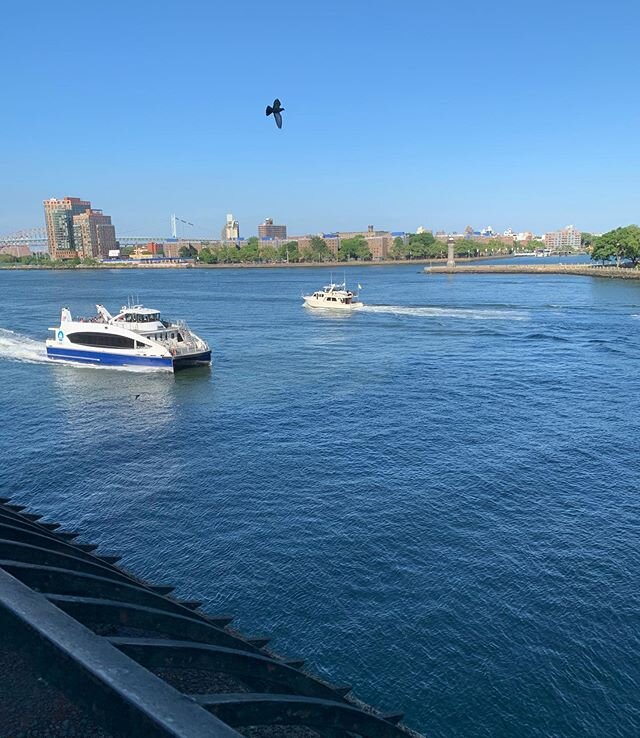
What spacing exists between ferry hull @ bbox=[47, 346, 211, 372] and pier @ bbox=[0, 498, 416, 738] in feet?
93.2

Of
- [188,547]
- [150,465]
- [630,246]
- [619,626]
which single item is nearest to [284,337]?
[150,465]

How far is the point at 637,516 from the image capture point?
54.6 feet

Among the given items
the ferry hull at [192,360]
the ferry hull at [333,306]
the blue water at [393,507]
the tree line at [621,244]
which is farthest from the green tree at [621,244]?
the ferry hull at [192,360]

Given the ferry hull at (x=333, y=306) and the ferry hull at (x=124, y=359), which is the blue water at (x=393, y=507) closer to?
the ferry hull at (x=124, y=359)

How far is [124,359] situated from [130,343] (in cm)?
102

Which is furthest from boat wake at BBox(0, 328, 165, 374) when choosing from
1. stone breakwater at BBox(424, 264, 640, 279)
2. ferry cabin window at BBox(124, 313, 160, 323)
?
stone breakwater at BBox(424, 264, 640, 279)

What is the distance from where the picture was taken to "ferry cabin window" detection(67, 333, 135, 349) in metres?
36.9

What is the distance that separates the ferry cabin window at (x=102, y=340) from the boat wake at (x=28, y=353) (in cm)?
126

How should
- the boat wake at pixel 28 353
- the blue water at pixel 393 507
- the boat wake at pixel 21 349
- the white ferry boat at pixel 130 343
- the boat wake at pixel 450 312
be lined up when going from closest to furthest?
1. the blue water at pixel 393 507
2. the white ferry boat at pixel 130 343
3. the boat wake at pixel 28 353
4. the boat wake at pixel 21 349
5. the boat wake at pixel 450 312

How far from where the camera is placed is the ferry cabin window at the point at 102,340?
121 feet

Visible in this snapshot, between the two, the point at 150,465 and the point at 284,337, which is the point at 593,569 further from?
the point at 284,337

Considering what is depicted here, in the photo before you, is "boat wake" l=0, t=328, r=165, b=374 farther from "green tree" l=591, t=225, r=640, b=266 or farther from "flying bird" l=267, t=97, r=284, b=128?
"green tree" l=591, t=225, r=640, b=266

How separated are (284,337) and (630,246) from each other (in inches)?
3166

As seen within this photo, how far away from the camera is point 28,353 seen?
42438 millimetres
